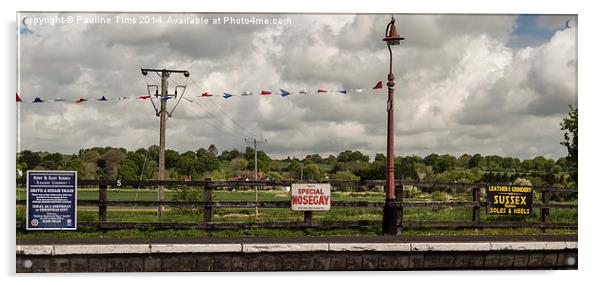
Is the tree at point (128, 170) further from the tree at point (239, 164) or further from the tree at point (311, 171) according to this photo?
the tree at point (311, 171)

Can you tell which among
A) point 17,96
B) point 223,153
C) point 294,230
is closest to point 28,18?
point 17,96

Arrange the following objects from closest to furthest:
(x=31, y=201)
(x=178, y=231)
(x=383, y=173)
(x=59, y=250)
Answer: (x=59, y=250) → (x=31, y=201) → (x=178, y=231) → (x=383, y=173)

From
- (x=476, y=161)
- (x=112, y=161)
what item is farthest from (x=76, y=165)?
(x=476, y=161)

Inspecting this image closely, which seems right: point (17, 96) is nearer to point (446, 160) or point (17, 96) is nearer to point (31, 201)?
point (31, 201)

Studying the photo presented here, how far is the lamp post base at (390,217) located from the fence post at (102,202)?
212 inches

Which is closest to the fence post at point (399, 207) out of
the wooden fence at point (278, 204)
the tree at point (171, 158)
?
the wooden fence at point (278, 204)

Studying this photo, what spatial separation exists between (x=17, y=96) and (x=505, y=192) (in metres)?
9.92

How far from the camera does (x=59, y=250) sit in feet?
38.1

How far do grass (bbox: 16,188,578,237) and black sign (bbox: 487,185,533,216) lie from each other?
363 millimetres

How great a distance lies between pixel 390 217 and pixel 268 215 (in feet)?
8.38

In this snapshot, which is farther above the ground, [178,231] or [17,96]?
[17,96]

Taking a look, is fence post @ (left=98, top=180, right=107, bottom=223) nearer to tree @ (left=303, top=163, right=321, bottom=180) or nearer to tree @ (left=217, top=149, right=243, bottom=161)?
tree @ (left=217, top=149, right=243, bottom=161)

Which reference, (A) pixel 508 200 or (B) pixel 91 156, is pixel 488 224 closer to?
(A) pixel 508 200

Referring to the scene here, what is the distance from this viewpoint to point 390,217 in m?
14.6
